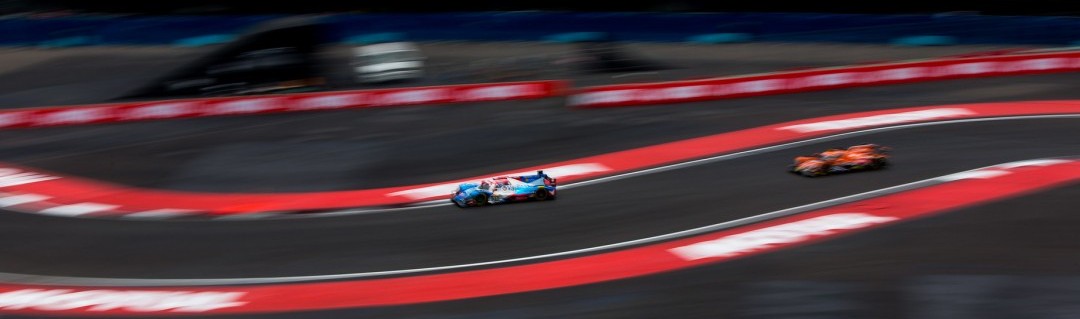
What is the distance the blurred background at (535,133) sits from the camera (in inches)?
466

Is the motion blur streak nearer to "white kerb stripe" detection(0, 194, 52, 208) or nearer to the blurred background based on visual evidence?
the blurred background

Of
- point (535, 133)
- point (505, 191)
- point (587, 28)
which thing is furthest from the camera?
point (587, 28)

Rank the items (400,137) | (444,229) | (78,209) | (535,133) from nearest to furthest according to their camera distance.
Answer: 1. (444,229)
2. (78,209)
3. (535,133)
4. (400,137)

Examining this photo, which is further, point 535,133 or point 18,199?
point 535,133

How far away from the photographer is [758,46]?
31203mm

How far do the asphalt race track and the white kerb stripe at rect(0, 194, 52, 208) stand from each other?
3.47 feet

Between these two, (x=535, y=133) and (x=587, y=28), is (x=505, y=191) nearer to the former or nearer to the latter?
(x=535, y=133)

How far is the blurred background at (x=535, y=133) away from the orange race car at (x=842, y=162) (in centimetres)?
31

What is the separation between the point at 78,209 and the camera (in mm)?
16984

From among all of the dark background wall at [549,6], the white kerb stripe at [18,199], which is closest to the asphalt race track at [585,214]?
the white kerb stripe at [18,199]

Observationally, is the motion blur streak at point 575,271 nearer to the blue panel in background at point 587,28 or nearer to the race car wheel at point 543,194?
the race car wheel at point 543,194

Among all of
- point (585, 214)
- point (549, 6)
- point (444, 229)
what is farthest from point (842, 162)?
point (549, 6)

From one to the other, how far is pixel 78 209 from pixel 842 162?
11133mm

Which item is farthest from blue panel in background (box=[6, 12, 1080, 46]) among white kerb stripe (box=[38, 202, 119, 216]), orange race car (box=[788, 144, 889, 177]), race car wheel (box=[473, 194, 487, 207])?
race car wheel (box=[473, 194, 487, 207])
